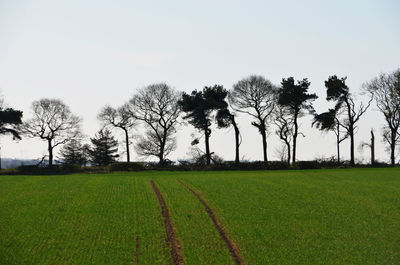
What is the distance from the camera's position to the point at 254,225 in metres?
19.4

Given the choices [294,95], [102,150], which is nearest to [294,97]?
[294,95]

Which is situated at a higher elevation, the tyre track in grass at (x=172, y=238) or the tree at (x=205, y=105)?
the tree at (x=205, y=105)

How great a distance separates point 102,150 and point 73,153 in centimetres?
500

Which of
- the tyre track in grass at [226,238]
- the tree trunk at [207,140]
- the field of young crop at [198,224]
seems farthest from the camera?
the tree trunk at [207,140]

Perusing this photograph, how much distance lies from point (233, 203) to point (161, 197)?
5074mm

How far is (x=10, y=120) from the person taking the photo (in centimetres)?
5372

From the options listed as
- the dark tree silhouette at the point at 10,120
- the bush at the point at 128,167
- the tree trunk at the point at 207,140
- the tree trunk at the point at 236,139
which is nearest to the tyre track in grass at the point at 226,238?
the bush at the point at 128,167

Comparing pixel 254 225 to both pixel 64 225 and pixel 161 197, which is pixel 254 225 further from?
pixel 64 225

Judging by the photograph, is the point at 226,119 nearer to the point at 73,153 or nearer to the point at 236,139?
the point at 236,139

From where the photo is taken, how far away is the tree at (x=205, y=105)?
177 feet

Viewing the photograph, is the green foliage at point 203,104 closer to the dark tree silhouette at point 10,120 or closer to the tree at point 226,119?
the tree at point 226,119

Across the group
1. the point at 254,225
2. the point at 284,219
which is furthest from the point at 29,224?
the point at 284,219

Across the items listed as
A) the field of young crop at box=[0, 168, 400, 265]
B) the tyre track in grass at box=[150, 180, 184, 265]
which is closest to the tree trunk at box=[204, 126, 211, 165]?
the field of young crop at box=[0, 168, 400, 265]

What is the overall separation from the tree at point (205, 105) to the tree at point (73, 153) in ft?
73.5
